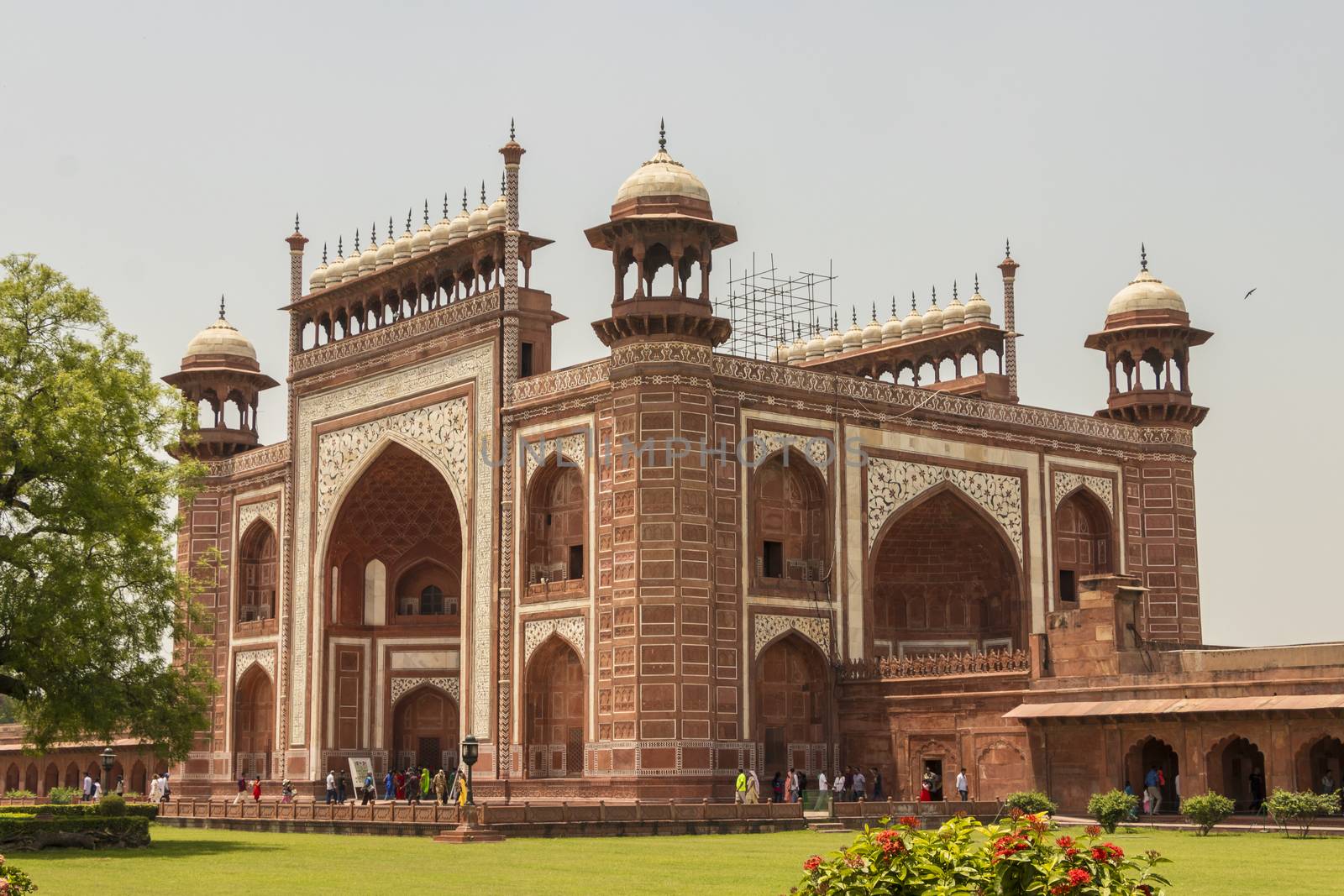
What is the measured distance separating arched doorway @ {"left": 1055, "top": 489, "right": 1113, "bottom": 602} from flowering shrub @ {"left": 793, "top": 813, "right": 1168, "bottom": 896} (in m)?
26.0

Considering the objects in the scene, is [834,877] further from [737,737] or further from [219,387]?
[219,387]

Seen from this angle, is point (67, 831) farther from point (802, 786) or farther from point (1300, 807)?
point (1300, 807)

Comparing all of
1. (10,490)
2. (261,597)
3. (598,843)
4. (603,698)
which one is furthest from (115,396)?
(261,597)

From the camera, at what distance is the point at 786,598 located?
2886cm

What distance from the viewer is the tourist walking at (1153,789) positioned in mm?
24312

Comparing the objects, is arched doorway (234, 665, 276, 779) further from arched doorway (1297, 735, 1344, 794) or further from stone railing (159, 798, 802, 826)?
arched doorway (1297, 735, 1344, 794)

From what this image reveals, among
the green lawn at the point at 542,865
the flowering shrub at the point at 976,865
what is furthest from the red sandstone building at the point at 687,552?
the flowering shrub at the point at 976,865

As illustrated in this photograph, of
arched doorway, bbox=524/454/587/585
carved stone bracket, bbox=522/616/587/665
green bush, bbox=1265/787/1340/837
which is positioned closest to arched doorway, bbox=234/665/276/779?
carved stone bracket, bbox=522/616/587/665

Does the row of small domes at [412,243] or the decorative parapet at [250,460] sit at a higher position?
the row of small domes at [412,243]

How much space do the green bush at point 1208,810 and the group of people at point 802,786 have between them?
18.5 feet

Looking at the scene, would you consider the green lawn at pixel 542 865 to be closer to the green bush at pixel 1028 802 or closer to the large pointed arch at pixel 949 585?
the green bush at pixel 1028 802

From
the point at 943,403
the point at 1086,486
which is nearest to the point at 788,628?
the point at 943,403

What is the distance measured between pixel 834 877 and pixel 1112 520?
27137mm

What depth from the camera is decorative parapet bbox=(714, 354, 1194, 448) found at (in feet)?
94.9
